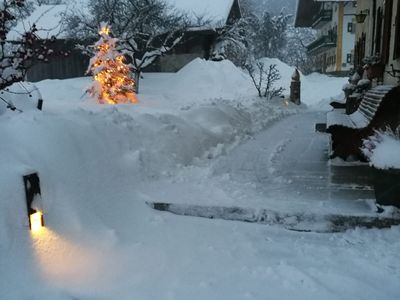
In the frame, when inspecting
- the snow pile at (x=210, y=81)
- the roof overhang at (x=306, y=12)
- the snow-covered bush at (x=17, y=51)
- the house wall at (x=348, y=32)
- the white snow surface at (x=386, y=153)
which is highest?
the roof overhang at (x=306, y=12)

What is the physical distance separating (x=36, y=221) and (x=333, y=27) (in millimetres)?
31814

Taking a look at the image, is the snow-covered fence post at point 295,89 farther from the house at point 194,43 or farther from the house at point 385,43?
the house at point 385,43

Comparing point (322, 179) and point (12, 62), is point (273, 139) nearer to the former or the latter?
point (322, 179)

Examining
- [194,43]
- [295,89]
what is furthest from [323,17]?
[295,89]

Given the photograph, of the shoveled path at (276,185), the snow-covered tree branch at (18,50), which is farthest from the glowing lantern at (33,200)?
the snow-covered tree branch at (18,50)

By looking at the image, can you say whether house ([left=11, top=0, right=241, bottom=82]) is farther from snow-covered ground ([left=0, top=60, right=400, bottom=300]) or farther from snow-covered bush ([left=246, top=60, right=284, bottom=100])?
snow-covered ground ([left=0, top=60, right=400, bottom=300])

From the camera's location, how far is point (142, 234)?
13.9ft

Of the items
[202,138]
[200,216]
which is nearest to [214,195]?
[200,216]

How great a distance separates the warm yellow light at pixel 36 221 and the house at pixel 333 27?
27733 millimetres

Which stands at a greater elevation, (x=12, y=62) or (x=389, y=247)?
(x=12, y=62)

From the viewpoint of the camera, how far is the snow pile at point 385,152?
4020 millimetres

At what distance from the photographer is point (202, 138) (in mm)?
7520

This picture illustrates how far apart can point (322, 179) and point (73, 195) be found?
10.6 ft

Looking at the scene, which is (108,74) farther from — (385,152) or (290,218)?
(385,152)
